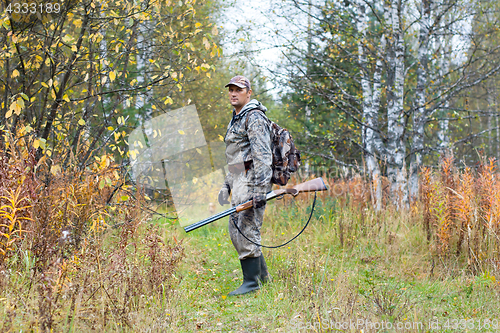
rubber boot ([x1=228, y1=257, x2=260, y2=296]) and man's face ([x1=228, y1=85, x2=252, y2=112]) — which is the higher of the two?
man's face ([x1=228, y1=85, x2=252, y2=112])

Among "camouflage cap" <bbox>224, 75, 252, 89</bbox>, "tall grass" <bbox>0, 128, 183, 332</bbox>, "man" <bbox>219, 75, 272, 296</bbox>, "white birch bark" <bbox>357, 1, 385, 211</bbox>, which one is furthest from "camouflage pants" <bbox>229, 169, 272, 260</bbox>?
"white birch bark" <bbox>357, 1, 385, 211</bbox>

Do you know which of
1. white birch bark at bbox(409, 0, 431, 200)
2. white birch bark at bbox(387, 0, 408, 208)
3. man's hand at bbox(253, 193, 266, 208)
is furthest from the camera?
white birch bark at bbox(409, 0, 431, 200)

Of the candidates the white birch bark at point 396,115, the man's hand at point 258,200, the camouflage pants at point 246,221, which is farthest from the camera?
the white birch bark at point 396,115

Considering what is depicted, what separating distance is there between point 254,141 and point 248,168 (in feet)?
1.04

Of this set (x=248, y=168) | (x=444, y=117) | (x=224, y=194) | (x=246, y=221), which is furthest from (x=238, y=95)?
(x=444, y=117)

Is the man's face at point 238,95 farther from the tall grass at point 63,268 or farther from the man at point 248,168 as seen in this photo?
the tall grass at point 63,268

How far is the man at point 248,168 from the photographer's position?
138 inches

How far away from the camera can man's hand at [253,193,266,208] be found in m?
3.46

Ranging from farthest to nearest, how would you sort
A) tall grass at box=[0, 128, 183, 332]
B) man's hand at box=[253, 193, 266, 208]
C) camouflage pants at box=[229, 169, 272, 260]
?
camouflage pants at box=[229, 169, 272, 260], man's hand at box=[253, 193, 266, 208], tall grass at box=[0, 128, 183, 332]

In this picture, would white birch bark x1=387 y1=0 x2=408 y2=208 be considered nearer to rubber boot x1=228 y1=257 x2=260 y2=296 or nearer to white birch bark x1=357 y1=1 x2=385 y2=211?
white birch bark x1=357 y1=1 x2=385 y2=211

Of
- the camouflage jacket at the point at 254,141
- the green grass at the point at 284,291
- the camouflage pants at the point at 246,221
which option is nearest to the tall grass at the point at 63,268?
the green grass at the point at 284,291

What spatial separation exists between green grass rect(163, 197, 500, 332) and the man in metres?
0.32

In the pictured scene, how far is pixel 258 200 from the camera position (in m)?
3.46

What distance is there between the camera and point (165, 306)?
3039 millimetres
